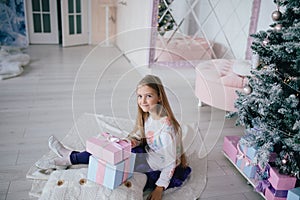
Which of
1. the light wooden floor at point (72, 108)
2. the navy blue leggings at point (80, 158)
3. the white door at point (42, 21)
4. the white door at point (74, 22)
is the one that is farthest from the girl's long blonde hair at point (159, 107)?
the white door at point (42, 21)

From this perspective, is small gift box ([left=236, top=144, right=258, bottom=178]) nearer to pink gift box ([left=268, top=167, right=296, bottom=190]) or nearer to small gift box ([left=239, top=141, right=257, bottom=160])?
small gift box ([left=239, top=141, right=257, bottom=160])

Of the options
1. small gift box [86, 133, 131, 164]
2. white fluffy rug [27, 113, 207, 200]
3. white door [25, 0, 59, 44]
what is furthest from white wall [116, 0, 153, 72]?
small gift box [86, 133, 131, 164]

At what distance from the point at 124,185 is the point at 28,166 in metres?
0.70

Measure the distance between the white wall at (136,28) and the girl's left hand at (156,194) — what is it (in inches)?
65.5

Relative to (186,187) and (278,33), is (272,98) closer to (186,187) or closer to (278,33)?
(278,33)

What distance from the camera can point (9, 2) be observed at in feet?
16.0

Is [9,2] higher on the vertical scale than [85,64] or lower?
higher

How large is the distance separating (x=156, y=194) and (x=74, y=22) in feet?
13.9

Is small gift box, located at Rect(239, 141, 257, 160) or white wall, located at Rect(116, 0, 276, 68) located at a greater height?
white wall, located at Rect(116, 0, 276, 68)

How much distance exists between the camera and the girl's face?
1.68 meters

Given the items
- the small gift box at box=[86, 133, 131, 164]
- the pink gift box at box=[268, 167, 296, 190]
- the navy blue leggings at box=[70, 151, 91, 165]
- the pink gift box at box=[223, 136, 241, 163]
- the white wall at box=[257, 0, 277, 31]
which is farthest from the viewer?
the white wall at box=[257, 0, 277, 31]

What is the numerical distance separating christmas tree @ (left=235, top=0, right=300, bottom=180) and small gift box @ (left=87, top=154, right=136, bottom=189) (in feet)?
2.32

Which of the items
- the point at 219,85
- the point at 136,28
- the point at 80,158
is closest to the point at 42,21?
the point at 136,28

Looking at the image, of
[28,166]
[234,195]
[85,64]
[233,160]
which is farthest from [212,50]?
[28,166]
